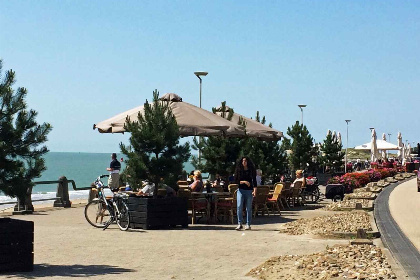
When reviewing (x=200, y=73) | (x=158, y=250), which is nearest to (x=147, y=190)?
(x=158, y=250)

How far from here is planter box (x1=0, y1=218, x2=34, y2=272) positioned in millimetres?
9406

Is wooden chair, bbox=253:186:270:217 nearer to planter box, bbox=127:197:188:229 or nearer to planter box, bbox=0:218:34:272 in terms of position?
planter box, bbox=127:197:188:229

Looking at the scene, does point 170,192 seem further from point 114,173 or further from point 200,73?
point 200,73

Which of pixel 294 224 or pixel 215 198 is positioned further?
pixel 215 198

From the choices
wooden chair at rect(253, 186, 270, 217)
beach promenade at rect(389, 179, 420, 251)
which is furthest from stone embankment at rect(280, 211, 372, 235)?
wooden chair at rect(253, 186, 270, 217)

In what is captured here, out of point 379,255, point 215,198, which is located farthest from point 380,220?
point 379,255

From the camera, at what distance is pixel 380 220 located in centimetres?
1778

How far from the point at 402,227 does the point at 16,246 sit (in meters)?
9.49

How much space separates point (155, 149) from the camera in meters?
16.4

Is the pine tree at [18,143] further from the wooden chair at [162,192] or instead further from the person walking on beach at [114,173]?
the person walking on beach at [114,173]

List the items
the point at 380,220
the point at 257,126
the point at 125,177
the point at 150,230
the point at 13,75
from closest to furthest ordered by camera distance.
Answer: the point at 13,75 → the point at 150,230 → the point at 125,177 → the point at 380,220 → the point at 257,126

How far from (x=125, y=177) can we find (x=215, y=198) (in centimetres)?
216

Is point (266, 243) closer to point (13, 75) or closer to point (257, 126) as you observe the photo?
point (13, 75)

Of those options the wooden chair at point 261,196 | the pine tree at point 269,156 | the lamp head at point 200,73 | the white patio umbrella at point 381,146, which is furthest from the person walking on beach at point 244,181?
the white patio umbrella at point 381,146
